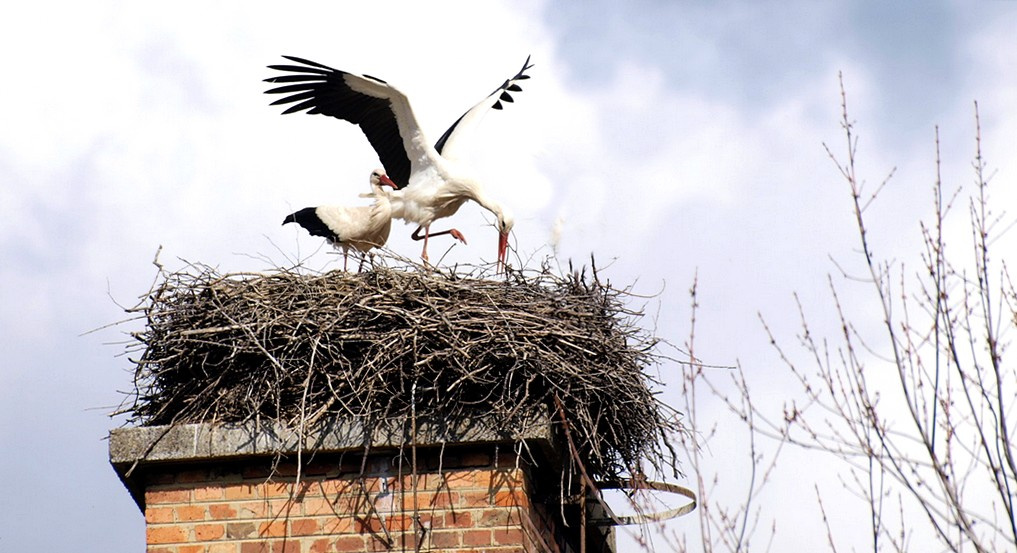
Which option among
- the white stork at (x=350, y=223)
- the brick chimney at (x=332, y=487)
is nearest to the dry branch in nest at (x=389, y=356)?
the brick chimney at (x=332, y=487)

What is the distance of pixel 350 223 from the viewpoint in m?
8.37

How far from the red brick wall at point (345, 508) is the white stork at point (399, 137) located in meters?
3.28

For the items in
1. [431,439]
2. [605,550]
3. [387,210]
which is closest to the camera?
[431,439]

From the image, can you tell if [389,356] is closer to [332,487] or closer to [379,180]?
[332,487]

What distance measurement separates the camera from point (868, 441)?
4203 mm

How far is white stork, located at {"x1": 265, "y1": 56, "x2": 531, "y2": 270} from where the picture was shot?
28.4 feet

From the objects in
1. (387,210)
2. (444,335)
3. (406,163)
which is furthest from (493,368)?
(406,163)

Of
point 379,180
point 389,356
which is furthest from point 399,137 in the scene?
point 389,356

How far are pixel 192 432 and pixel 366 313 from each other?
0.84 meters

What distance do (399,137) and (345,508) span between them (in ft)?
12.8

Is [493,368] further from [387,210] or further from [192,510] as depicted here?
[387,210]

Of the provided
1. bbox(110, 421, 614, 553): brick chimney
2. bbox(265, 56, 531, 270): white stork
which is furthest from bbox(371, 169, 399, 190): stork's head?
bbox(110, 421, 614, 553): brick chimney

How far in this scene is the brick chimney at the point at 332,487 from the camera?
538 cm

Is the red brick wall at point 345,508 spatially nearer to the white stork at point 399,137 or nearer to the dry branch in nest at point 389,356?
the dry branch in nest at point 389,356
